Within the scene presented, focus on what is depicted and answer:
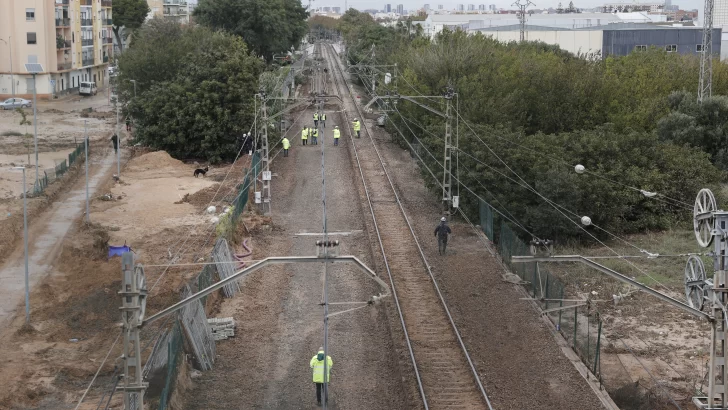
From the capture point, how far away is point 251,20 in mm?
83000

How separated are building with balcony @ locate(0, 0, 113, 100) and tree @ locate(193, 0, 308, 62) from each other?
12.4 m

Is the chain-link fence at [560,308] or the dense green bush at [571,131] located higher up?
the dense green bush at [571,131]

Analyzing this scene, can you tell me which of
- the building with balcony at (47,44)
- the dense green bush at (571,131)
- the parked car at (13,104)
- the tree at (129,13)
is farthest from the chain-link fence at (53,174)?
the tree at (129,13)

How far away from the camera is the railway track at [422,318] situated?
21.0 meters

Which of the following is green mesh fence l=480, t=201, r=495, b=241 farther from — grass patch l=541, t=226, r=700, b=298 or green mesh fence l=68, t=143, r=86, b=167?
green mesh fence l=68, t=143, r=86, b=167

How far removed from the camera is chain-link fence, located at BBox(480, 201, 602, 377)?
23.1 m

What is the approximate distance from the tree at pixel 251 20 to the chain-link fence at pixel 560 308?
55.3 meters

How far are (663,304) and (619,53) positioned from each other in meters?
65.2

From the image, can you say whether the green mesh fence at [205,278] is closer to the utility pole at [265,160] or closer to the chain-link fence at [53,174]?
the utility pole at [265,160]

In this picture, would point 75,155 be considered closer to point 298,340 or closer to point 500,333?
point 298,340

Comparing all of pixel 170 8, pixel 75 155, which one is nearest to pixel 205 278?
pixel 75 155

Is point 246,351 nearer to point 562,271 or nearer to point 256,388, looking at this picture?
point 256,388

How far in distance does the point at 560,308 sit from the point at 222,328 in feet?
28.6

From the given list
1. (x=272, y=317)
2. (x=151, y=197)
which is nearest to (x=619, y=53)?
(x=151, y=197)
